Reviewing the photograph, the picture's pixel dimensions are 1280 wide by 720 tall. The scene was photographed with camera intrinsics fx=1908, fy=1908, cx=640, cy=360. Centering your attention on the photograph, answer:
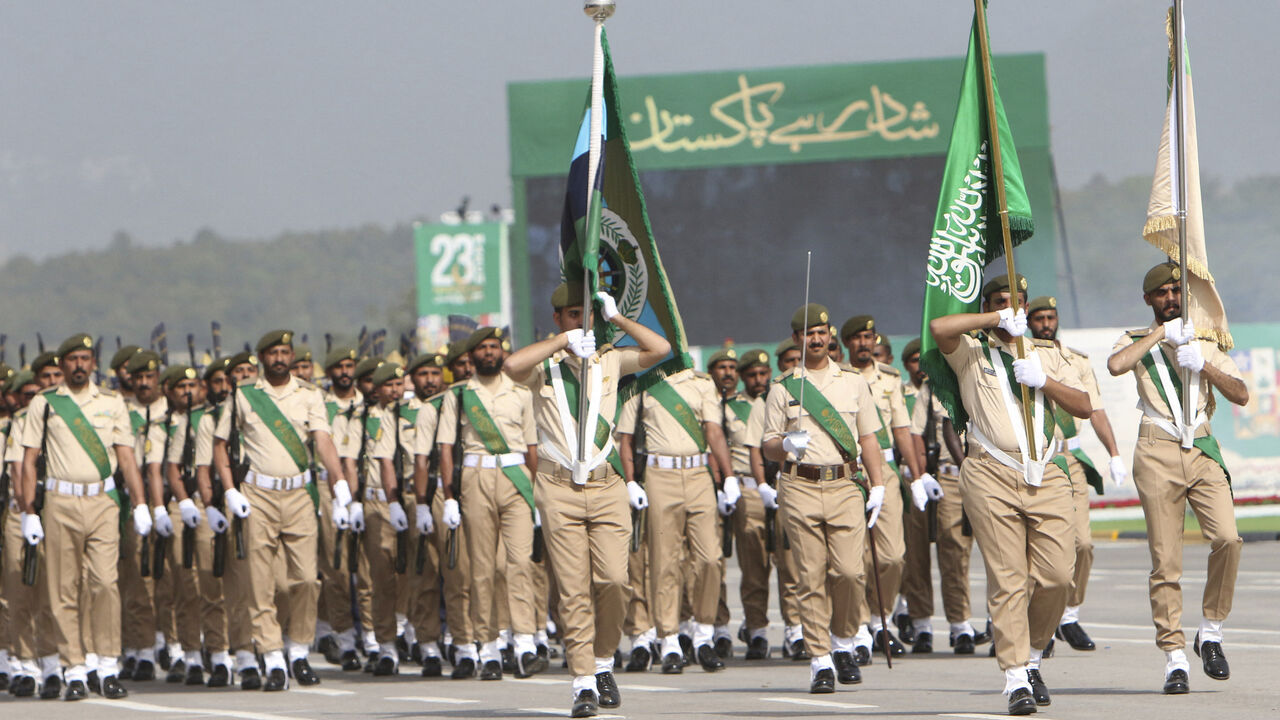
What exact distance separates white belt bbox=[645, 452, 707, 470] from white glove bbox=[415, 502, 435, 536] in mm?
1541

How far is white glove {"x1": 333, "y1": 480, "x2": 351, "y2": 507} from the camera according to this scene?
42.5ft

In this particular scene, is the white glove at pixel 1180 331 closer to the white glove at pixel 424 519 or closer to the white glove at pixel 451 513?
the white glove at pixel 451 513

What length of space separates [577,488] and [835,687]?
210 centimetres

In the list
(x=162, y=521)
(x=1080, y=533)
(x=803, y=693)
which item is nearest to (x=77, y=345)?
(x=162, y=521)

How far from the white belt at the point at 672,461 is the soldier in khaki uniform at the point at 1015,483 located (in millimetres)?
3554

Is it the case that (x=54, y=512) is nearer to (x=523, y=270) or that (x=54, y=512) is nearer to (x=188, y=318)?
(x=523, y=270)

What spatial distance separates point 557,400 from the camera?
32.7ft

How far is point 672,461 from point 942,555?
216cm

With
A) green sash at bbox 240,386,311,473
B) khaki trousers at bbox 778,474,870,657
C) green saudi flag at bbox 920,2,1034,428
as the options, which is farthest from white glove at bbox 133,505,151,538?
green saudi flag at bbox 920,2,1034,428

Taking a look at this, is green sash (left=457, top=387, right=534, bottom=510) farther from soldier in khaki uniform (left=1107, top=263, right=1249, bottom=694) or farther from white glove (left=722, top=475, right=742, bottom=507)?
soldier in khaki uniform (left=1107, top=263, right=1249, bottom=694)

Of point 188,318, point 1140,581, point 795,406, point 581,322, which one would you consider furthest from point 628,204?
point 188,318

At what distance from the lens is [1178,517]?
10.2 metres

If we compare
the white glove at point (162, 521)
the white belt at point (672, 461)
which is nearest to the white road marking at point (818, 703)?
the white belt at point (672, 461)

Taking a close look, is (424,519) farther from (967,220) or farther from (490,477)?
(967,220)
